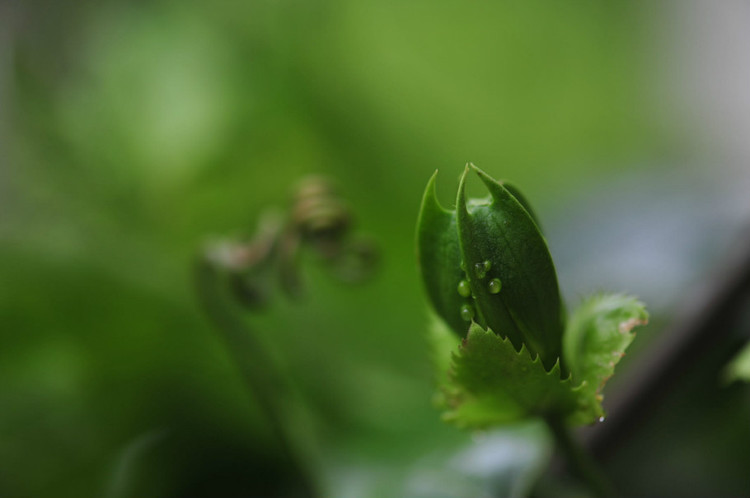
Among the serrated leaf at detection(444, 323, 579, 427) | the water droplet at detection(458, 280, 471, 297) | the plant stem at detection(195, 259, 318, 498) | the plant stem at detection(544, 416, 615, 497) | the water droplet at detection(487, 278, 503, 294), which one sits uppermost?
the plant stem at detection(195, 259, 318, 498)

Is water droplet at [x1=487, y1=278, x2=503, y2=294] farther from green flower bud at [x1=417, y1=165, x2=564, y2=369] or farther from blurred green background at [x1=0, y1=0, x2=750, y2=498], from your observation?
blurred green background at [x1=0, y1=0, x2=750, y2=498]

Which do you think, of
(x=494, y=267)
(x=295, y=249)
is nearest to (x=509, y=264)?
(x=494, y=267)

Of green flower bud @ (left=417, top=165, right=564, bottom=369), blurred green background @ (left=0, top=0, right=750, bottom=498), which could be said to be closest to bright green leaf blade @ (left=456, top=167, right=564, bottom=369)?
green flower bud @ (left=417, top=165, right=564, bottom=369)

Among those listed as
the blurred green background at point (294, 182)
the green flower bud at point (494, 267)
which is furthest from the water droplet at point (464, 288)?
the blurred green background at point (294, 182)

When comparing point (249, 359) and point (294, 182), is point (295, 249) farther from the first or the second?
point (294, 182)

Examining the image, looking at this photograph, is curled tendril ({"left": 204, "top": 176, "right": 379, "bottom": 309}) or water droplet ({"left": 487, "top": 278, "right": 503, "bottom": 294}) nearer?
water droplet ({"left": 487, "top": 278, "right": 503, "bottom": 294})

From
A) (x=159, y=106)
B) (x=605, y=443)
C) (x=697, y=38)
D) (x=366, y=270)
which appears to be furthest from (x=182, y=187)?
(x=697, y=38)

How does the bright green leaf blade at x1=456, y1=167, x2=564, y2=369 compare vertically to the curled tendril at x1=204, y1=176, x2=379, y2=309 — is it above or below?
below
